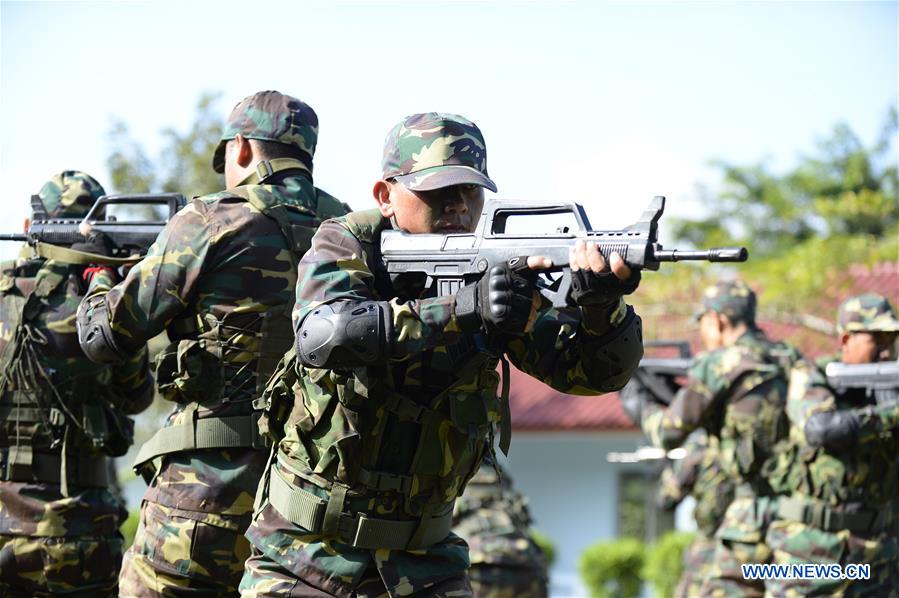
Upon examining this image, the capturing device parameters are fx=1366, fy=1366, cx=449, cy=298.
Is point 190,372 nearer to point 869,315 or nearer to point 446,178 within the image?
point 446,178

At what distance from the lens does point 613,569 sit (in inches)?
764

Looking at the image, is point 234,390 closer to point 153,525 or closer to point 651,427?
point 153,525

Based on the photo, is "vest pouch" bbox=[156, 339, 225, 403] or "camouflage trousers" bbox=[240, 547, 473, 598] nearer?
"camouflage trousers" bbox=[240, 547, 473, 598]

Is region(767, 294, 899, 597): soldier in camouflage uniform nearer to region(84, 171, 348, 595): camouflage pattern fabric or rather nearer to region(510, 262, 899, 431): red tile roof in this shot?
region(84, 171, 348, 595): camouflage pattern fabric

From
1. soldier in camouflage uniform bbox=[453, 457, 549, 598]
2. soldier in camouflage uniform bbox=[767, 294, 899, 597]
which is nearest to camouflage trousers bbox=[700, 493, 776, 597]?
soldier in camouflage uniform bbox=[767, 294, 899, 597]

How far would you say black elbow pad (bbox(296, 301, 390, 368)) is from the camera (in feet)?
14.1

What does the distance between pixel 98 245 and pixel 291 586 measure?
2.60 m

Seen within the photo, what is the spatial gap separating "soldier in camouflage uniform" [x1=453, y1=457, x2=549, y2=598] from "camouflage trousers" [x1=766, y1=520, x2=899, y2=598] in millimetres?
1604

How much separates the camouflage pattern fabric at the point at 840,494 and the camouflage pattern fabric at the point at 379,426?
384cm

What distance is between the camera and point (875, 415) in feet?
26.4

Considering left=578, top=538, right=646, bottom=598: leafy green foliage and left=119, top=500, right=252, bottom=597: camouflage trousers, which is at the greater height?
left=119, top=500, right=252, bottom=597: camouflage trousers

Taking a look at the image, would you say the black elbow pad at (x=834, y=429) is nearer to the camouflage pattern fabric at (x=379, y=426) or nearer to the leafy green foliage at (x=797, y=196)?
the camouflage pattern fabric at (x=379, y=426)

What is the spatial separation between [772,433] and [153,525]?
4674 mm

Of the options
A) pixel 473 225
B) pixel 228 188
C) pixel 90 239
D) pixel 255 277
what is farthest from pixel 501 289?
pixel 90 239
